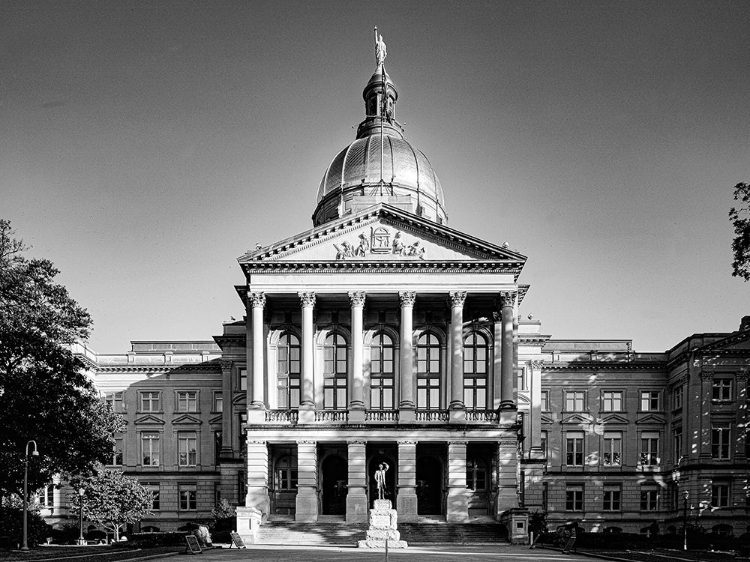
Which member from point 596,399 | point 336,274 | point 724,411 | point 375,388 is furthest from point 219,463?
point 724,411

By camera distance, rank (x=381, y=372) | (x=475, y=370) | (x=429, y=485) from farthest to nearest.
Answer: (x=475, y=370) < (x=381, y=372) < (x=429, y=485)

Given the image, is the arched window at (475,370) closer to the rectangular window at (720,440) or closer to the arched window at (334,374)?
the arched window at (334,374)

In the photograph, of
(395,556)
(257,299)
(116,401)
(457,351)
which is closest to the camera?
(395,556)

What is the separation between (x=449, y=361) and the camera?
6425 cm

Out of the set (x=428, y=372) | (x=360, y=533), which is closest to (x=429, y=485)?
(x=428, y=372)

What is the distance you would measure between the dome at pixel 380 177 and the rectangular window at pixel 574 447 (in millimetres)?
23454

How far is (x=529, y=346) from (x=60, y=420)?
4248cm

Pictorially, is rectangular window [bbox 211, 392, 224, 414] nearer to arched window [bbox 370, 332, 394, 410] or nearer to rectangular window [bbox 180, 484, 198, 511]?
rectangular window [bbox 180, 484, 198, 511]

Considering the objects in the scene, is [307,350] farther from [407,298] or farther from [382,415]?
[407,298]

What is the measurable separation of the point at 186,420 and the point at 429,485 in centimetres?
2394

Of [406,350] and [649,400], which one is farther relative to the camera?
[649,400]

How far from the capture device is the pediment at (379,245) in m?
61.5

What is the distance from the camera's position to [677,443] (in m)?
72.6

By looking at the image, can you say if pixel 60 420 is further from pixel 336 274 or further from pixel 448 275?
pixel 448 275
